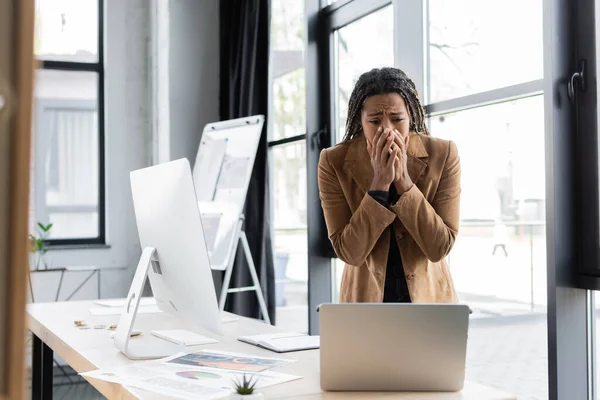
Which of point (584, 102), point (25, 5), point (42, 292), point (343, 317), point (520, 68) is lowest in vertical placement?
point (42, 292)

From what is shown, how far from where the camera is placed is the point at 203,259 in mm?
1554

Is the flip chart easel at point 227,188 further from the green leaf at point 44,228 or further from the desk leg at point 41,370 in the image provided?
the desk leg at point 41,370

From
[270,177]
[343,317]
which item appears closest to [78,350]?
[343,317]

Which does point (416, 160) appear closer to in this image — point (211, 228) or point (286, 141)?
point (286, 141)

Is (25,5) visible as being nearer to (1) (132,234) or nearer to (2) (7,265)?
(2) (7,265)

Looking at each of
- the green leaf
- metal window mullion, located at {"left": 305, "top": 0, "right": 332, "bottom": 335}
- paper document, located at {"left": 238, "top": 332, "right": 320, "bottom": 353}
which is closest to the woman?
paper document, located at {"left": 238, "top": 332, "right": 320, "bottom": 353}

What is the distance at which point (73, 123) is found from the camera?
199 inches

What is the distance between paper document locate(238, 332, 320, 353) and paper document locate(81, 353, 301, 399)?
0.28 m

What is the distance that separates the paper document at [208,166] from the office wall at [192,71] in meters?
0.42

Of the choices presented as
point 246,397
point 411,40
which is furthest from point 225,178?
point 246,397

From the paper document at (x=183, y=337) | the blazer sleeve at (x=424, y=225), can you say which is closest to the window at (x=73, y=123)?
the paper document at (x=183, y=337)

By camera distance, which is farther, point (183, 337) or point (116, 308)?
point (116, 308)

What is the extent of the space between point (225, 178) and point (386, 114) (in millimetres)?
2281

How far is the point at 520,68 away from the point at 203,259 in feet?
4.87
